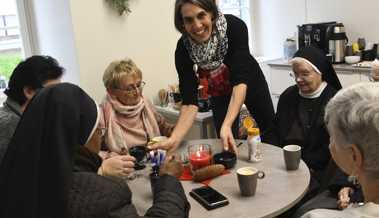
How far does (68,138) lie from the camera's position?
43.8 inches

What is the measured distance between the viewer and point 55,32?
3145 mm

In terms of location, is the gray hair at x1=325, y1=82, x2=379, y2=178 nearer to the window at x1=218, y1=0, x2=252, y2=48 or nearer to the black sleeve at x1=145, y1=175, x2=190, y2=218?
the black sleeve at x1=145, y1=175, x2=190, y2=218

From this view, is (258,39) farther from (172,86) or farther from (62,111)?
(62,111)

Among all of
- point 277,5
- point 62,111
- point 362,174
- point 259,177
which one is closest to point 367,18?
point 277,5

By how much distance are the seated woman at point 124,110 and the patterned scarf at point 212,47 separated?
363 millimetres

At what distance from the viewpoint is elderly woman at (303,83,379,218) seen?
40.1 inches

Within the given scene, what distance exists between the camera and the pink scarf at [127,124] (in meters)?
2.44

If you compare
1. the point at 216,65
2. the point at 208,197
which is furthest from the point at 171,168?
the point at 216,65

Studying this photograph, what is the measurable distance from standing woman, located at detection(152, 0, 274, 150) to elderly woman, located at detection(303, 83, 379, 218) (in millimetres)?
980

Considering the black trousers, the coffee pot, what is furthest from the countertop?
the black trousers

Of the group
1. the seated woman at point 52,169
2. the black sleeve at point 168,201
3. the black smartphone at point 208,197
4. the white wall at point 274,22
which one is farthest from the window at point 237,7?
the seated woman at point 52,169

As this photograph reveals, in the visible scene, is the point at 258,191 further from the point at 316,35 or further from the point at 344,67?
the point at 316,35

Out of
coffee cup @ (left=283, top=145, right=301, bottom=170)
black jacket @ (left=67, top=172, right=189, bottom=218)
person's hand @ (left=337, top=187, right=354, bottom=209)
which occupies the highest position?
black jacket @ (left=67, top=172, right=189, bottom=218)

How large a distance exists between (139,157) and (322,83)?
113cm
